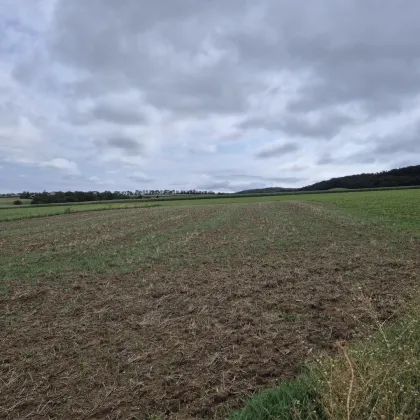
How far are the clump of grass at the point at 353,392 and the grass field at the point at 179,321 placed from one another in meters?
0.42

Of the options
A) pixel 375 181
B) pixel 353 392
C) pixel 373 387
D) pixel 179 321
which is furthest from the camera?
pixel 375 181

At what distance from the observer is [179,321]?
6.73m

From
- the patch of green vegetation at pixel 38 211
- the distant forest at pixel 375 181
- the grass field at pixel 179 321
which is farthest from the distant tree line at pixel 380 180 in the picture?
the grass field at pixel 179 321

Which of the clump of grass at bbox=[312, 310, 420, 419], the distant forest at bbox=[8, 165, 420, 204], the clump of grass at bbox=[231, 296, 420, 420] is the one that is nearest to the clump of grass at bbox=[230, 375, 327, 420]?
the clump of grass at bbox=[231, 296, 420, 420]

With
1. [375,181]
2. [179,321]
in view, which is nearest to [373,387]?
[179,321]

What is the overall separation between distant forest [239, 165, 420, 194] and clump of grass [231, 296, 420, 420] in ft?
410

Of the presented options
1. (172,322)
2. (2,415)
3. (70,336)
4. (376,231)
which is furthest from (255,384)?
(376,231)

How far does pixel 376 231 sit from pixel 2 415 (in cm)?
1730

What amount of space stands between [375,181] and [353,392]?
144 meters

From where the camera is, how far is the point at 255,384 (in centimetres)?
454

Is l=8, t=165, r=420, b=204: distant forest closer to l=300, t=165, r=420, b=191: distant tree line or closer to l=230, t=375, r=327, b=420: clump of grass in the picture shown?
l=300, t=165, r=420, b=191: distant tree line

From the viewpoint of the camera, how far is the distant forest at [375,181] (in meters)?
131

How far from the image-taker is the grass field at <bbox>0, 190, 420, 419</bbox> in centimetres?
450

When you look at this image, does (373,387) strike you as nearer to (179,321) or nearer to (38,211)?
(179,321)
